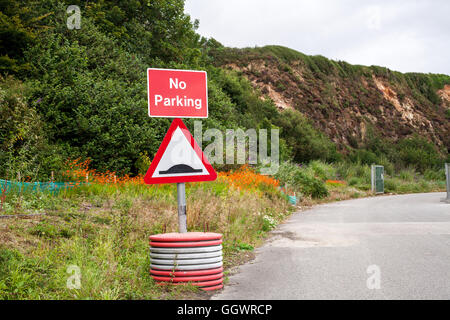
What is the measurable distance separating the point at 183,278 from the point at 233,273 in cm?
172

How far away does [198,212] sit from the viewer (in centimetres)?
1009

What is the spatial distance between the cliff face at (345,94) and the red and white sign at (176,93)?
4158cm

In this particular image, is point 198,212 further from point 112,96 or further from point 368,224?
point 112,96

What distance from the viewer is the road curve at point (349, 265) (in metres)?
6.18

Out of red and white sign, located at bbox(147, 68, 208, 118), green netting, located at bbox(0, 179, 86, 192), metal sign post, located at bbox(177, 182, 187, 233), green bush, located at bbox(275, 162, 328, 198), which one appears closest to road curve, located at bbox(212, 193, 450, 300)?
metal sign post, located at bbox(177, 182, 187, 233)

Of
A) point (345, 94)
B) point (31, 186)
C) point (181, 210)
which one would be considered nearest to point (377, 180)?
point (345, 94)

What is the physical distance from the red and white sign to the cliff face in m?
41.6

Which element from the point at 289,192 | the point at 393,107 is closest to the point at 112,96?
the point at 289,192

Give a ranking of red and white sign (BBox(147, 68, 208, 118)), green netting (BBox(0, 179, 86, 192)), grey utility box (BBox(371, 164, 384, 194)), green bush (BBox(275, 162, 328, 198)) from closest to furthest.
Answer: red and white sign (BBox(147, 68, 208, 118)), green netting (BBox(0, 179, 86, 192)), green bush (BBox(275, 162, 328, 198)), grey utility box (BBox(371, 164, 384, 194))

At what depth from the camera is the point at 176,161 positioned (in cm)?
648

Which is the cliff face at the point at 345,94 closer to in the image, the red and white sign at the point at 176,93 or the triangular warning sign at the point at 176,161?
the red and white sign at the point at 176,93

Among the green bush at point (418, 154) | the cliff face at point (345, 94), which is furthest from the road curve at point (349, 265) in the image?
the green bush at point (418, 154)

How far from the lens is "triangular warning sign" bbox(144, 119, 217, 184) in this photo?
6.44 meters

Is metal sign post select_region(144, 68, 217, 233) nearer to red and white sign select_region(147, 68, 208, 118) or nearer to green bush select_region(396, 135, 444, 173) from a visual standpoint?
red and white sign select_region(147, 68, 208, 118)
